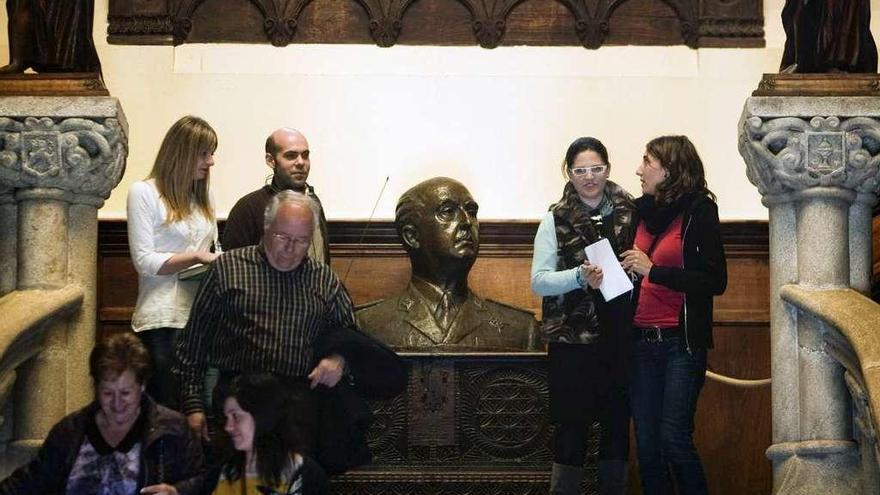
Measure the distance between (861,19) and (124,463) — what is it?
3.67 metres

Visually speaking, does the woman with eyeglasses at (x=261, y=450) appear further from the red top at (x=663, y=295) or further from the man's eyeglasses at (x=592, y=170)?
the man's eyeglasses at (x=592, y=170)

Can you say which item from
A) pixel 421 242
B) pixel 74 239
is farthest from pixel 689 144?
pixel 74 239

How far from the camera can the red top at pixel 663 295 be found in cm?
731

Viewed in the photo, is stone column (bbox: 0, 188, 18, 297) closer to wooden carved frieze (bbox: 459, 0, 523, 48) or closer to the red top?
the red top

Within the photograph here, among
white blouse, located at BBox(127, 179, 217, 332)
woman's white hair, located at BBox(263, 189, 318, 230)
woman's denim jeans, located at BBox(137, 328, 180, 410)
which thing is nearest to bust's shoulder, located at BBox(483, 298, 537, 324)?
white blouse, located at BBox(127, 179, 217, 332)

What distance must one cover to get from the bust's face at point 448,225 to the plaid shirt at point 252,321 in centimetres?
207

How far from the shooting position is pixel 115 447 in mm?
6230

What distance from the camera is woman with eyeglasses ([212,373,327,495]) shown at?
6.10m

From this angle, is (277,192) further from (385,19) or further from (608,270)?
(385,19)

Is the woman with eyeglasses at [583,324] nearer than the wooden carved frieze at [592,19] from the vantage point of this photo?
Yes

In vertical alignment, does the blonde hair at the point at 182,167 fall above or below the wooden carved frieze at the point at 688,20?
below

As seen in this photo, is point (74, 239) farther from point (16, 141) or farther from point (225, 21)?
point (225, 21)

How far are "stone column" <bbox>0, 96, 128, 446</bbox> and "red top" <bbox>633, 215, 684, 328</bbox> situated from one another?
2.27 meters

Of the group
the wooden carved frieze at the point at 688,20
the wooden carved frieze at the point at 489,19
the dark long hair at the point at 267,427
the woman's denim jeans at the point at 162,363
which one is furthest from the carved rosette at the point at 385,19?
the dark long hair at the point at 267,427
